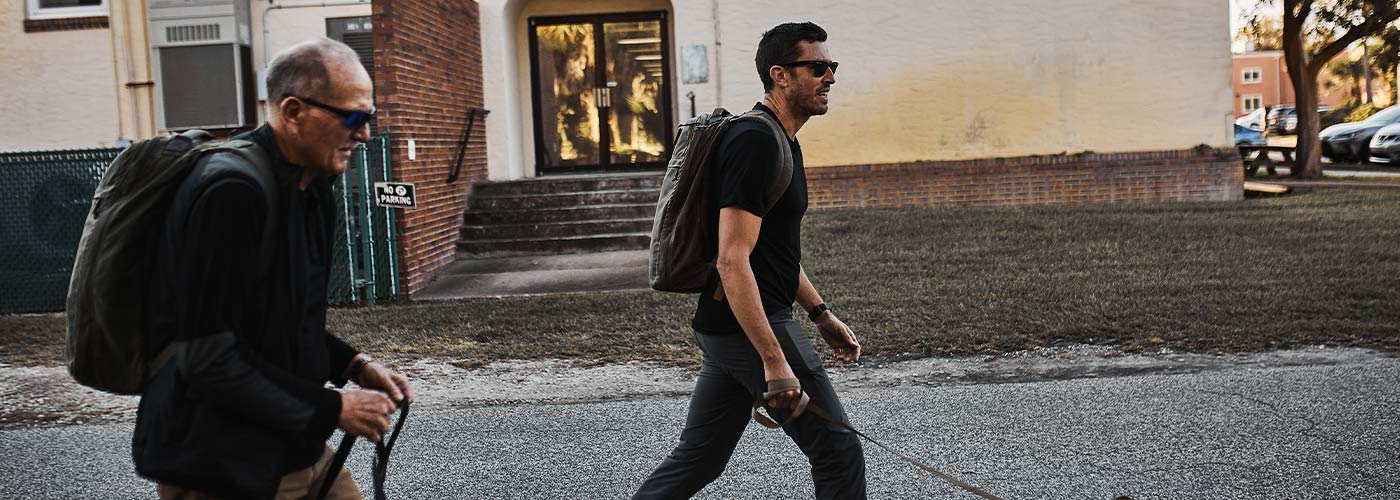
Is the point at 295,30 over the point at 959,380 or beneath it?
over

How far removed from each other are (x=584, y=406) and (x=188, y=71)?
13.2 meters

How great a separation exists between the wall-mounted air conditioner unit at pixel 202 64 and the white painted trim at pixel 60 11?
0.68 meters

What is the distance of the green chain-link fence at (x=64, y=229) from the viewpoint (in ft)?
38.1

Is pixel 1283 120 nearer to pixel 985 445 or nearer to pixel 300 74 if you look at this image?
pixel 985 445

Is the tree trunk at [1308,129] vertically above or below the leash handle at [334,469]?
above

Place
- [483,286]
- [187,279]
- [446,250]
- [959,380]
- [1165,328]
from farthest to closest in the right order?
[446,250] → [483,286] → [1165,328] → [959,380] → [187,279]

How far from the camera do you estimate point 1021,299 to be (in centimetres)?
993

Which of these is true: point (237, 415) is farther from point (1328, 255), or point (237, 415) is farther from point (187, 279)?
point (1328, 255)

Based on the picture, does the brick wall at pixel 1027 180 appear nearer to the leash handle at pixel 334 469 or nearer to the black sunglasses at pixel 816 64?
the black sunglasses at pixel 816 64

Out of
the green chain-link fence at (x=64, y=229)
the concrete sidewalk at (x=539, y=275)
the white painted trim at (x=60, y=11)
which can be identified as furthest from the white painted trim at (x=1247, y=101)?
the green chain-link fence at (x=64, y=229)

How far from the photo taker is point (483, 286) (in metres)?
12.4

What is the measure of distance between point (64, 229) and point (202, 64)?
6.30 metres

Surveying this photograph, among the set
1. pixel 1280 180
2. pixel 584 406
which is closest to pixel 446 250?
pixel 584 406

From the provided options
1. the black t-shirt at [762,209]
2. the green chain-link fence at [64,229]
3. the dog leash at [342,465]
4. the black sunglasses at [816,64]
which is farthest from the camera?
the green chain-link fence at [64,229]
